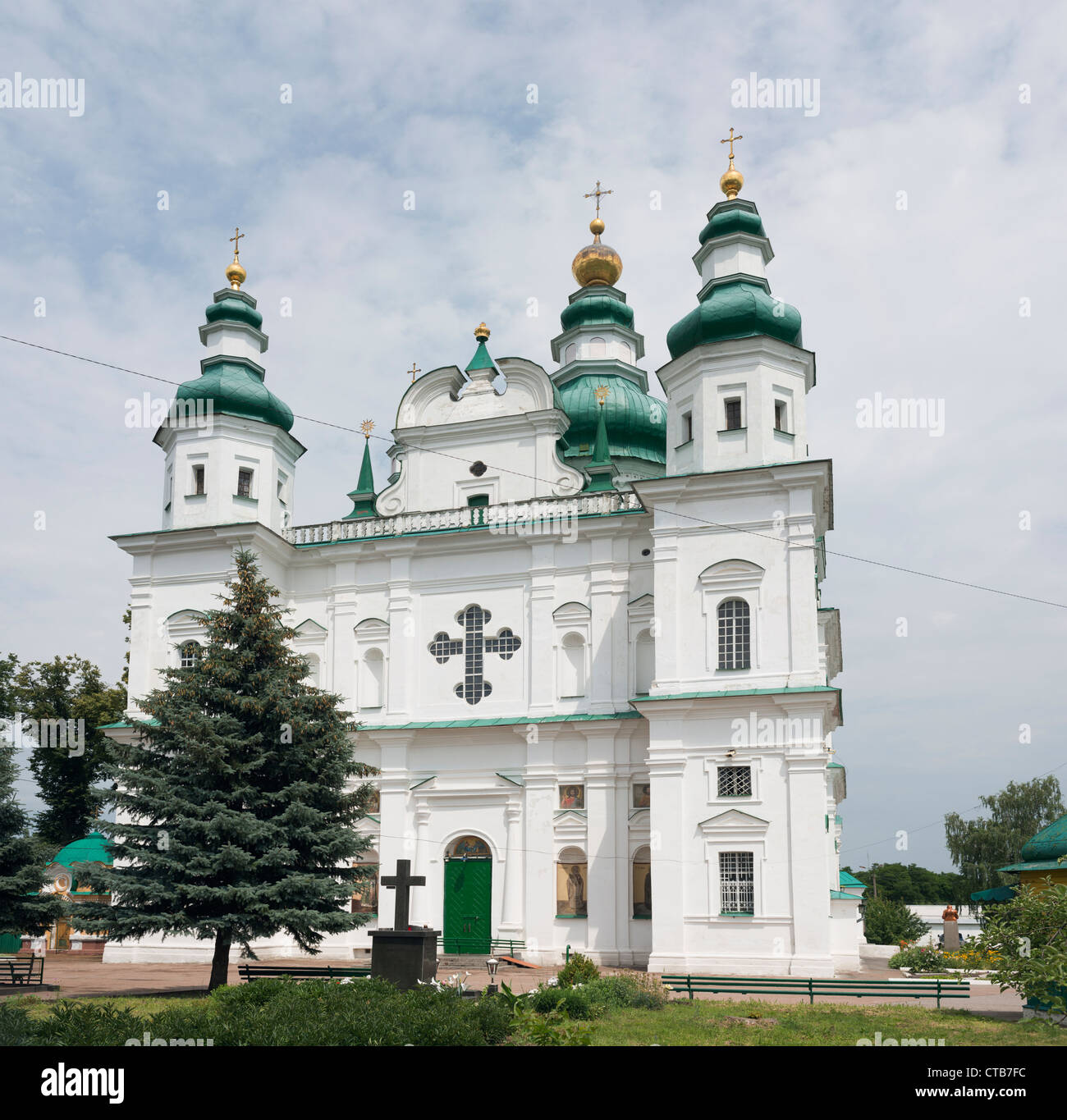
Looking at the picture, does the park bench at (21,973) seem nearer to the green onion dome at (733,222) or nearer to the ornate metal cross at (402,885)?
the ornate metal cross at (402,885)

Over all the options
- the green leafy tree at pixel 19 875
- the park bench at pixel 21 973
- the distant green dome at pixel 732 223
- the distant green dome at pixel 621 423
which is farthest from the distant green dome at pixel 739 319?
the park bench at pixel 21 973

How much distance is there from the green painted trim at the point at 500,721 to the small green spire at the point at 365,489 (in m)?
6.43

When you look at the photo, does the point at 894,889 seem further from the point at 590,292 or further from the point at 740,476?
the point at 740,476

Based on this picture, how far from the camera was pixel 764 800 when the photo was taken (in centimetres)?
2392

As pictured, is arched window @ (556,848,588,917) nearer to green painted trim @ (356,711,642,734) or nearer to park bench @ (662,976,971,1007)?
green painted trim @ (356,711,642,734)

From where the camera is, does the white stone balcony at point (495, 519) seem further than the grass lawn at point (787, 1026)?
Yes

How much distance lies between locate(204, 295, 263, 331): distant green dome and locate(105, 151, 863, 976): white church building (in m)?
0.07

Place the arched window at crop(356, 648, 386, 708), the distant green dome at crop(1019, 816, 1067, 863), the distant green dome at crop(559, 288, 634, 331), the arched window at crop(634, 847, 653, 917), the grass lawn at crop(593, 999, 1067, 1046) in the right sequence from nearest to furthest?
the grass lawn at crop(593, 999, 1067, 1046) < the distant green dome at crop(1019, 816, 1067, 863) < the arched window at crop(634, 847, 653, 917) < the arched window at crop(356, 648, 386, 708) < the distant green dome at crop(559, 288, 634, 331)

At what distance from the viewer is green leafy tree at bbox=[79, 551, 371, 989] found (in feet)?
60.1

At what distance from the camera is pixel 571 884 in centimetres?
2619

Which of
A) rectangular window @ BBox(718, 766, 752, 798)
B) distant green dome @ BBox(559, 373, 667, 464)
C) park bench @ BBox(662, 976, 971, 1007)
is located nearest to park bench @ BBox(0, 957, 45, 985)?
park bench @ BBox(662, 976, 971, 1007)

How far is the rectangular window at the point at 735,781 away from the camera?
2419 centimetres

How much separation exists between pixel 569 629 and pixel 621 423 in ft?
31.3
